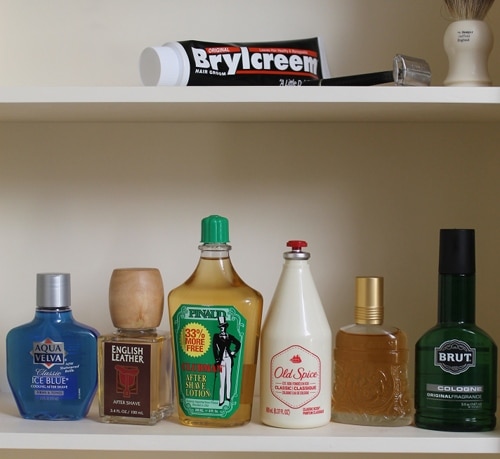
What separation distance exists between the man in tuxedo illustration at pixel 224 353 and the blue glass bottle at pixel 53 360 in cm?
13

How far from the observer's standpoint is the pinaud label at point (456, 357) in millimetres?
770

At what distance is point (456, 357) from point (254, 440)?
189mm

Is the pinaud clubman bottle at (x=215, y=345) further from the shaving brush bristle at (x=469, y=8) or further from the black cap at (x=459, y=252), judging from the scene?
the shaving brush bristle at (x=469, y=8)

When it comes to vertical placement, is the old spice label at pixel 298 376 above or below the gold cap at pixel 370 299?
below

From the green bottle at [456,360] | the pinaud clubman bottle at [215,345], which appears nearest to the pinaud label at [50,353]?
the pinaud clubman bottle at [215,345]

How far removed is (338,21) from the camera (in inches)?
37.4

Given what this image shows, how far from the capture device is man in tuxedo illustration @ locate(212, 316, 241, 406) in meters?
0.80

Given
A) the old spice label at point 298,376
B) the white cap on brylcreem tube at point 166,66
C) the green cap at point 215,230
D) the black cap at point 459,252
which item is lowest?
the old spice label at point 298,376

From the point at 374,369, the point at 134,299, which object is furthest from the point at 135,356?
the point at 374,369

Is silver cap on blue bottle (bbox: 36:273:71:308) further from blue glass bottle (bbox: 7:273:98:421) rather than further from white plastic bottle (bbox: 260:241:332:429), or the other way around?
white plastic bottle (bbox: 260:241:332:429)

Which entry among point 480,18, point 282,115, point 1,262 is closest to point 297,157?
point 282,115

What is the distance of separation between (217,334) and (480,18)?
1.25 ft

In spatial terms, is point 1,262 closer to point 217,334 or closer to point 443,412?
point 217,334

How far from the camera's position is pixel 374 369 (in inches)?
32.0
